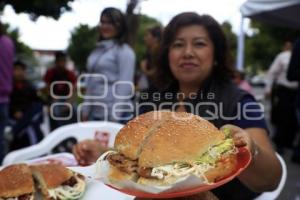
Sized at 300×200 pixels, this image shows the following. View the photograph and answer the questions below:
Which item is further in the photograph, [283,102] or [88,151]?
[283,102]

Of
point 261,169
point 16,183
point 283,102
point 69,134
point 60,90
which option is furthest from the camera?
point 283,102

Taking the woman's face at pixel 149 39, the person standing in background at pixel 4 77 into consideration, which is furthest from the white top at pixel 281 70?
the person standing in background at pixel 4 77

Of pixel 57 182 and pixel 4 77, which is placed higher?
pixel 4 77

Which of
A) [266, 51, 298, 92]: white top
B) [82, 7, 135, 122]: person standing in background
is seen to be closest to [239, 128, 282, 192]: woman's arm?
[82, 7, 135, 122]: person standing in background

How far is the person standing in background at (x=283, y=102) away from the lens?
6664 millimetres

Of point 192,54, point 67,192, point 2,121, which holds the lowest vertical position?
point 2,121

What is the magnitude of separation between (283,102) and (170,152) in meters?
6.12

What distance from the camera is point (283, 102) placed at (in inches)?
270

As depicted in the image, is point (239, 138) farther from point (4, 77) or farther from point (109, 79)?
point (4, 77)

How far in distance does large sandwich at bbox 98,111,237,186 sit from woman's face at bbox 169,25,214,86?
2.36ft

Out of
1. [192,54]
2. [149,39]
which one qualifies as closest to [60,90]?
[149,39]

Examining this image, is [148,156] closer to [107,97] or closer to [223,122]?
[223,122]

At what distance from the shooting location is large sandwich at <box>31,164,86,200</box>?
147cm

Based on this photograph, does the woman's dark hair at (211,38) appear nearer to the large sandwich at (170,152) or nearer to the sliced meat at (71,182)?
the sliced meat at (71,182)
